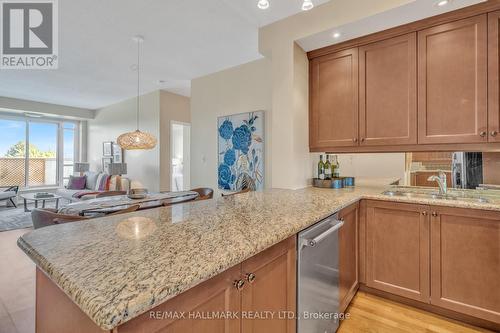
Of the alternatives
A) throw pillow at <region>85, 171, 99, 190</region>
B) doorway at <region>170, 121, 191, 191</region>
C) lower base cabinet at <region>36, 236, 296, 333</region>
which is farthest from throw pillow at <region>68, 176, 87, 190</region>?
lower base cabinet at <region>36, 236, 296, 333</region>

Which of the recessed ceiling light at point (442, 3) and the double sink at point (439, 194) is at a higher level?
the recessed ceiling light at point (442, 3)

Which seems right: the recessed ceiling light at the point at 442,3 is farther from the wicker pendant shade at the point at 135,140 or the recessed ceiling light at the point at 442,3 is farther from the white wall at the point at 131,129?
the white wall at the point at 131,129

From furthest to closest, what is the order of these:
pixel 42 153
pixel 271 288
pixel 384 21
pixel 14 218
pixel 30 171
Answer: pixel 42 153 → pixel 30 171 → pixel 14 218 → pixel 384 21 → pixel 271 288

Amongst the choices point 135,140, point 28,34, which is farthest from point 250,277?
point 28,34

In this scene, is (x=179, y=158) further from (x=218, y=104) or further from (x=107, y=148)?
(x=218, y=104)

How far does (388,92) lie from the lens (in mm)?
2180

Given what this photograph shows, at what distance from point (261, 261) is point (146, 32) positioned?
2.90m

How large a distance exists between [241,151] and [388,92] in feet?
6.65

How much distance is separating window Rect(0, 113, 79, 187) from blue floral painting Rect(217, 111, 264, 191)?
5877 millimetres

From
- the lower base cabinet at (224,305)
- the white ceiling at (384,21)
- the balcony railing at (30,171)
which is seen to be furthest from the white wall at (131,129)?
the lower base cabinet at (224,305)

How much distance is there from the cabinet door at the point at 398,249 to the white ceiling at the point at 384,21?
150 cm

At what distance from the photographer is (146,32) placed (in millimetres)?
2766

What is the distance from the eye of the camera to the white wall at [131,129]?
514 cm

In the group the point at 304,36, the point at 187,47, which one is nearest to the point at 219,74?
the point at 187,47
